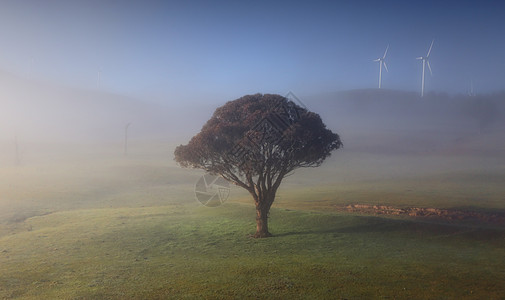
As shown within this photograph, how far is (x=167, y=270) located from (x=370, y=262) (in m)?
9.84

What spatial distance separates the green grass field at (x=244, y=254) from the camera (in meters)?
14.8

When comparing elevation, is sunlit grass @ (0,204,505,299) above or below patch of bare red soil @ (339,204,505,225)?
below

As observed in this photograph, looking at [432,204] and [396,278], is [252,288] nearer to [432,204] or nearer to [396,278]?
[396,278]

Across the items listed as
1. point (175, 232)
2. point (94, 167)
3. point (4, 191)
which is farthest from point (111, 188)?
point (175, 232)

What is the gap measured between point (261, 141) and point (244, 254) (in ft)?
22.5

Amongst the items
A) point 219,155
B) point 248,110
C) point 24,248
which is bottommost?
point 24,248

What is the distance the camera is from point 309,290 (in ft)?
47.1

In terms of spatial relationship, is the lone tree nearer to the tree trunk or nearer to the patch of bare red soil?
the tree trunk

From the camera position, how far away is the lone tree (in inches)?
933

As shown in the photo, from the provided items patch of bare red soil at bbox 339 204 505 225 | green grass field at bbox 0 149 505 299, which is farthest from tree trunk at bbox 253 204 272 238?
patch of bare red soil at bbox 339 204 505 225

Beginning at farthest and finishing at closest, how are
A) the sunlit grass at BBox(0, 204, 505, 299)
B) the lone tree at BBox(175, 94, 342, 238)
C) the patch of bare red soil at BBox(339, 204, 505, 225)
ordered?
the patch of bare red soil at BBox(339, 204, 505, 225)
the lone tree at BBox(175, 94, 342, 238)
the sunlit grass at BBox(0, 204, 505, 299)

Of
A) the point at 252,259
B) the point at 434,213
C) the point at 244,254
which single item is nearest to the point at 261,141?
the point at 244,254

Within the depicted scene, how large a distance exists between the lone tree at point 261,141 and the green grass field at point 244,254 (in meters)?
4.82

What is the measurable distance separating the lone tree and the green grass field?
4.82 m
